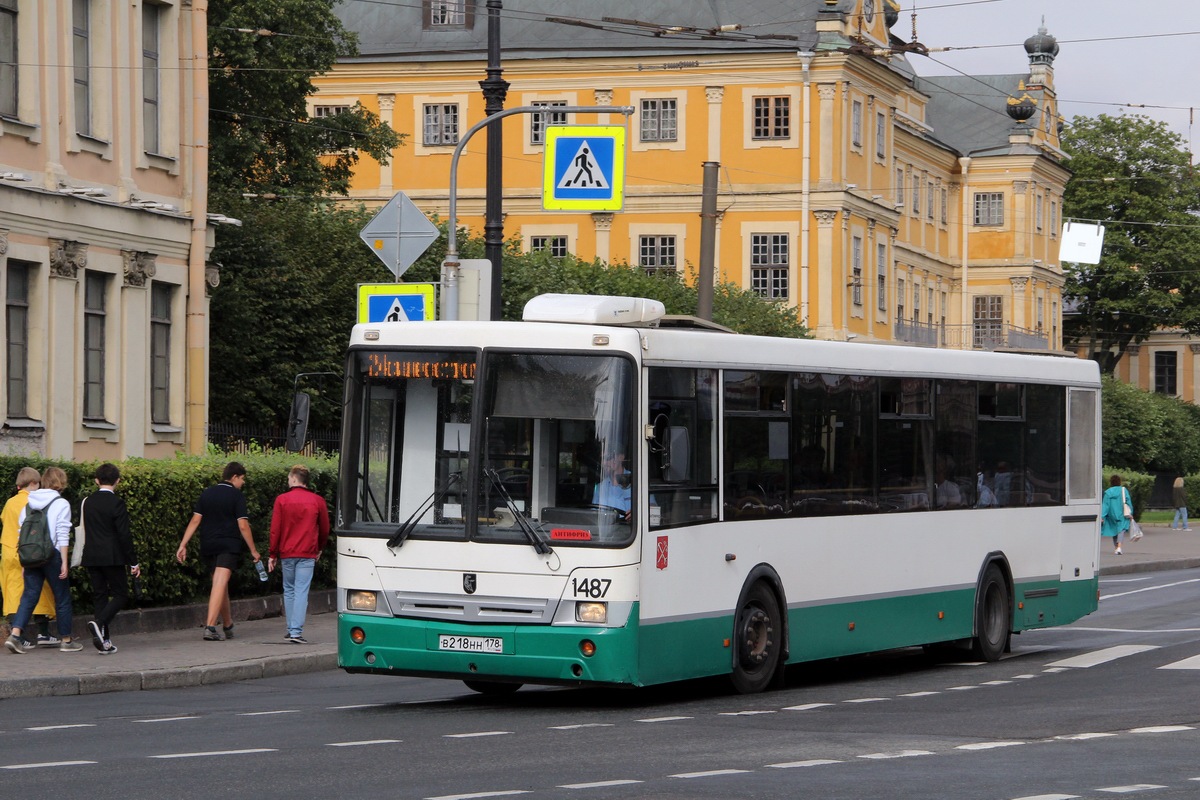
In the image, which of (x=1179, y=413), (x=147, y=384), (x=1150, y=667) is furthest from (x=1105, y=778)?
(x=1179, y=413)

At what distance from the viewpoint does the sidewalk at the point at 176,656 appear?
17.4 meters

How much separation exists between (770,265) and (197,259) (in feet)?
118

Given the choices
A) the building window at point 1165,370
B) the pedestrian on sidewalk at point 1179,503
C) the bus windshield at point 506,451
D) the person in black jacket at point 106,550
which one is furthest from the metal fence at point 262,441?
the building window at point 1165,370

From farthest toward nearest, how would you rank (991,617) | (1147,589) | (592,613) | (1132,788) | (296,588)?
(1147,589), (296,588), (991,617), (592,613), (1132,788)

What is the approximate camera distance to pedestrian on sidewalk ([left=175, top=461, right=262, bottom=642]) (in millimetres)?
21047

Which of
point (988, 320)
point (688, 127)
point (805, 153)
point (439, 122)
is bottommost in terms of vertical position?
point (988, 320)

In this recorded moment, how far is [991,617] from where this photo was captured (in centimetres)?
2053

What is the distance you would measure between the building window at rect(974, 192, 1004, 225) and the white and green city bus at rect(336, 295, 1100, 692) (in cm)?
7810

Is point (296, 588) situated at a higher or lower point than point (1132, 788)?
higher

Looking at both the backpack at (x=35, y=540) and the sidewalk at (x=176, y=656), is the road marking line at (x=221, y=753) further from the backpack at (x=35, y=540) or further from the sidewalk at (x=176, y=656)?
the backpack at (x=35, y=540)

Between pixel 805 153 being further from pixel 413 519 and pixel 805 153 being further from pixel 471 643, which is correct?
pixel 471 643

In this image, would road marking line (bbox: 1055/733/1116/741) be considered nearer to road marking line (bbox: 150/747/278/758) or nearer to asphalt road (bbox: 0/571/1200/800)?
asphalt road (bbox: 0/571/1200/800)

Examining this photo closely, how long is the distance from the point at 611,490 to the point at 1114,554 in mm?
33692

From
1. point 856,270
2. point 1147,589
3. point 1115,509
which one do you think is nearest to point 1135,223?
point 856,270
